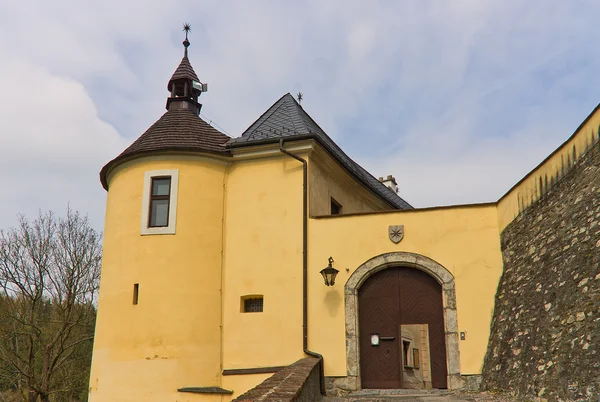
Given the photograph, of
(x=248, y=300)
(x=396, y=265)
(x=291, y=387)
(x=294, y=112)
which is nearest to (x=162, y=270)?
(x=248, y=300)

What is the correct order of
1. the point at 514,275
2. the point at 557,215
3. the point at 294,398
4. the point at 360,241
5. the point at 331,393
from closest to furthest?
the point at 294,398 → the point at 557,215 → the point at 514,275 → the point at 331,393 → the point at 360,241

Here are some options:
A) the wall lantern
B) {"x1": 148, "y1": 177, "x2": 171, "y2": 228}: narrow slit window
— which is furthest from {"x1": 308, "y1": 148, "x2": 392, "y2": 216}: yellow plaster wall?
{"x1": 148, "y1": 177, "x2": 171, "y2": 228}: narrow slit window

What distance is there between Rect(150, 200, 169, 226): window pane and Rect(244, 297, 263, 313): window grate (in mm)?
2669

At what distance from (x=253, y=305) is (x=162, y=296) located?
6.75 ft

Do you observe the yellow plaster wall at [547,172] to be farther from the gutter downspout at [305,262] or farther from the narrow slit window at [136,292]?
the narrow slit window at [136,292]

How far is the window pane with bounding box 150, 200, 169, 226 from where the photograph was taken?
14.5 m

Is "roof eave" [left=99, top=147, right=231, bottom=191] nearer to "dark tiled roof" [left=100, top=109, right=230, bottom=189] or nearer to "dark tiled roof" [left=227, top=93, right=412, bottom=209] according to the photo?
"dark tiled roof" [left=100, top=109, right=230, bottom=189]

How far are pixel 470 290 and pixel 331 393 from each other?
11.8 feet

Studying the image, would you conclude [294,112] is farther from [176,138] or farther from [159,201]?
[159,201]

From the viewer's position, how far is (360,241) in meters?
13.9

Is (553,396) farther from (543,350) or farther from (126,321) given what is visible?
(126,321)

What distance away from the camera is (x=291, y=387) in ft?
25.9

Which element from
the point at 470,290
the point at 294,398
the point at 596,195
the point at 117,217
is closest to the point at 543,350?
the point at 596,195

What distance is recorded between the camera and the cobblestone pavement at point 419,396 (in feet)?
35.4
